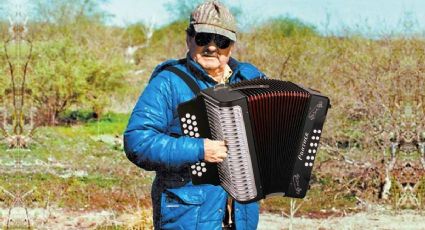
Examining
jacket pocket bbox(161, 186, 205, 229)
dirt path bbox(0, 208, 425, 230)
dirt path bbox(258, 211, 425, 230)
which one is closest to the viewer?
jacket pocket bbox(161, 186, 205, 229)

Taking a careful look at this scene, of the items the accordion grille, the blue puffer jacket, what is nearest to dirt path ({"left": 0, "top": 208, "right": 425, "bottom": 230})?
the blue puffer jacket

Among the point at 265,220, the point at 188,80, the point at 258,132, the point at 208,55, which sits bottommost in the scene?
the point at 265,220

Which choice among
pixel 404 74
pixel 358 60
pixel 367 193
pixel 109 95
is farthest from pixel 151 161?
pixel 109 95

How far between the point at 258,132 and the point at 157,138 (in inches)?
17.7

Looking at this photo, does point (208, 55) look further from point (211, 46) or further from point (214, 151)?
point (214, 151)

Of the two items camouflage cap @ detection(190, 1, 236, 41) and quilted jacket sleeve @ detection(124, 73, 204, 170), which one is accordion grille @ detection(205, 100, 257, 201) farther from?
camouflage cap @ detection(190, 1, 236, 41)

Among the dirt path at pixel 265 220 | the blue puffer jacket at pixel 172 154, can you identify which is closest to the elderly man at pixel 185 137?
the blue puffer jacket at pixel 172 154

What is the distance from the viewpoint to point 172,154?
3373mm

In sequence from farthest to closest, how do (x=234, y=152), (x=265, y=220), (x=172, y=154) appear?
(x=265, y=220) < (x=234, y=152) < (x=172, y=154)

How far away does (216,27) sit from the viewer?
356cm

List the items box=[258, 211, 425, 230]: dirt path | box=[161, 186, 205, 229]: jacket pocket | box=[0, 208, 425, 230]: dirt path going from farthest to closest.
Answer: box=[258, 211, 425, 230]: dirt path, box=[0, 208, 425, 230]: dirt path, box=[161, 186, 205, 229]: jacket pocket

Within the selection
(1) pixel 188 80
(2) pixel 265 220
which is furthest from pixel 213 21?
(2) pixel 265 220

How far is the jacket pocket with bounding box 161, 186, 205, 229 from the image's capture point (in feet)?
11.5

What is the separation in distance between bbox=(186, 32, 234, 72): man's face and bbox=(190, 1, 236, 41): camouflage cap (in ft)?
0.20
